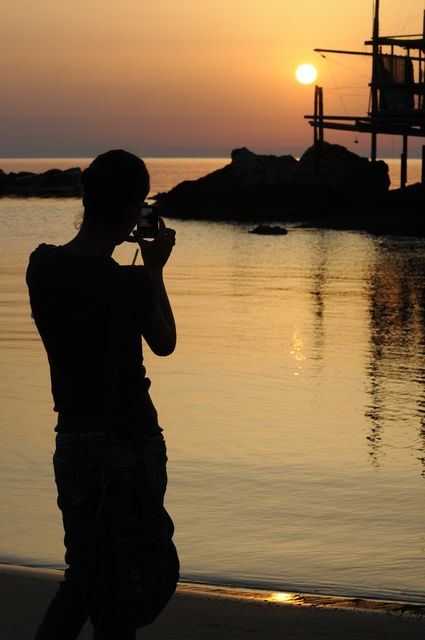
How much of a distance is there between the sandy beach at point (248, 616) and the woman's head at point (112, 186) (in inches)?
62.3

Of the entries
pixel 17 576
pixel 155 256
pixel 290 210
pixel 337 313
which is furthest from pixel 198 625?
pixel 290 210

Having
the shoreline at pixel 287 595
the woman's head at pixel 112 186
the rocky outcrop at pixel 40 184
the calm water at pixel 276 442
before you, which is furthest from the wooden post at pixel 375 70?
the rocky outcrop at pixel 40 184

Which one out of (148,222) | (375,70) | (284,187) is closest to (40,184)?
(284,187)

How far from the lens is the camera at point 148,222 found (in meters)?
3.30

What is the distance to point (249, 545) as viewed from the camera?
5.70m

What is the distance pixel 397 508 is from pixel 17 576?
101 inches

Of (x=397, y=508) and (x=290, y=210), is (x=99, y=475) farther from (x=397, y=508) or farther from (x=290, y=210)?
(x=290, y=210)

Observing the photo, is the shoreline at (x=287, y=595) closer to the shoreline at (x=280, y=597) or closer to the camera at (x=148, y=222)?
the shoreline at (x=280, y=597)

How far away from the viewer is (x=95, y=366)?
121 inches

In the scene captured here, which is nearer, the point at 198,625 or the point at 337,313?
the point at 198,625

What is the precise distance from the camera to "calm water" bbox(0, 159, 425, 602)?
552 cm

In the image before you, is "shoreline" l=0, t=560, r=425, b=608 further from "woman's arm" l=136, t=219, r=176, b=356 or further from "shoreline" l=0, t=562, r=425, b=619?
"woman's arm" l=136, t=219, r=176, b=356

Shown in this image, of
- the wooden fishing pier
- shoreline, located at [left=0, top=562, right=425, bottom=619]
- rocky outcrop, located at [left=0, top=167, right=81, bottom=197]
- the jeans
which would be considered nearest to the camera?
the jeans

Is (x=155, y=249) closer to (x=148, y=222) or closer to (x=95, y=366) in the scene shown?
(x=148, y=222)
